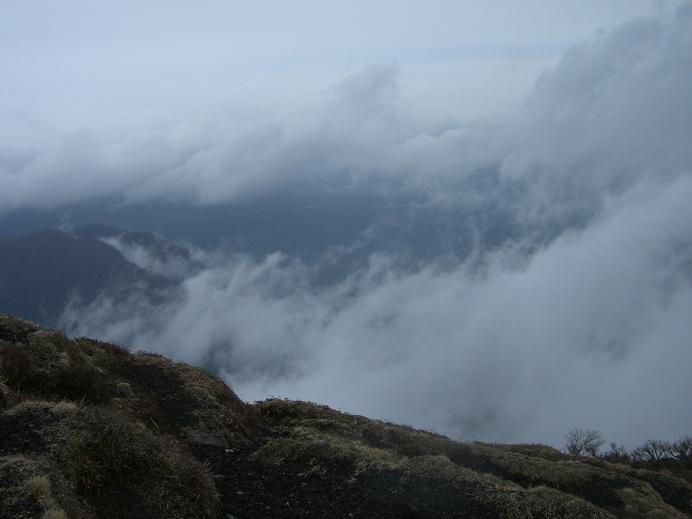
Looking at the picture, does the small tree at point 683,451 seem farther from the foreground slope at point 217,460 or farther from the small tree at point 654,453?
the foreground slope at point 217,460

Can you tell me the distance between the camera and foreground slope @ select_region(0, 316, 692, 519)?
13.8 meters

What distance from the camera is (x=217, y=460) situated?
19812mm

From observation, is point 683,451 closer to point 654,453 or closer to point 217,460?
point 654,453

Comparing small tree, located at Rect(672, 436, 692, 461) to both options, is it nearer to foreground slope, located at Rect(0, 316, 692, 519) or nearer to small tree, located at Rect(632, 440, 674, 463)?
small tree, located at Rect(632, 440, 674, 463)

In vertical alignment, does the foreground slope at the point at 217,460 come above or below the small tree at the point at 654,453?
below

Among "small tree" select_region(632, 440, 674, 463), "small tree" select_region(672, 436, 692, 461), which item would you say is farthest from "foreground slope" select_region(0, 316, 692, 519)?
"small tree" select_region(632, 440, 674, 463)

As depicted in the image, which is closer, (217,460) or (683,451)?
(217,460)

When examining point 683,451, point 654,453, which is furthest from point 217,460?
point 654,453

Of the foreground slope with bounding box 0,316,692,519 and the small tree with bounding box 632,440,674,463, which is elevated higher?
the small tree with bounding box 632,440,674,463

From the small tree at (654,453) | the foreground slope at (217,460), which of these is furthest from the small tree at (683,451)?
the foreground slope at (217,460)

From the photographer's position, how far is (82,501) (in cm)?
1273

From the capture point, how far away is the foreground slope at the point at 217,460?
13789 mm

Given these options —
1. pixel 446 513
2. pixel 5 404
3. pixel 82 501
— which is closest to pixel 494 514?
pixel 446 513

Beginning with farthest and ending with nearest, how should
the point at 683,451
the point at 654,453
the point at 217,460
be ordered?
the point at 654,453, the point at 683,451, the point at 217,460
